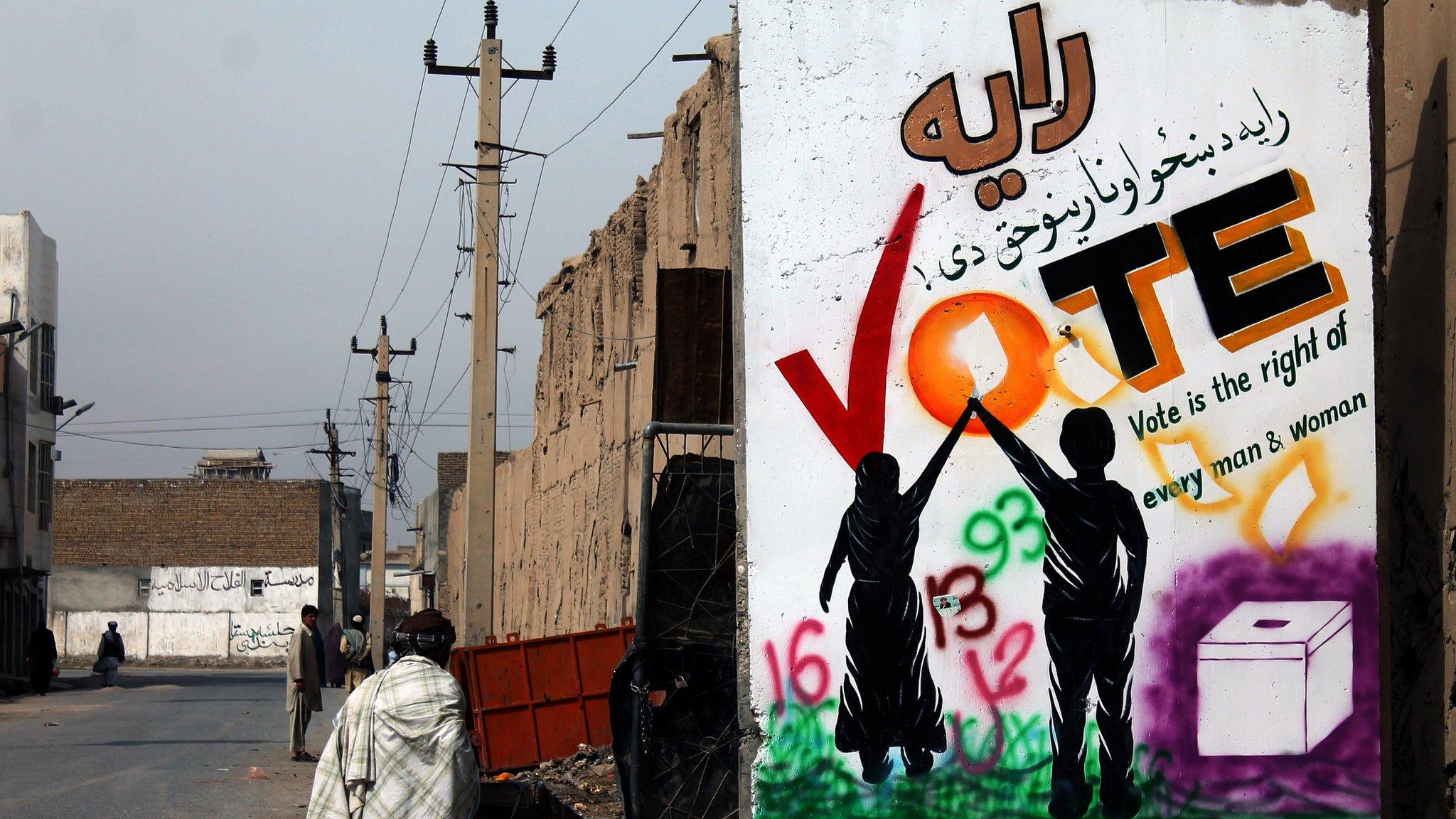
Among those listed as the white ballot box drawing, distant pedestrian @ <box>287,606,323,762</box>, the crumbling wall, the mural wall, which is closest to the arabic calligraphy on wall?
the white ballot box drawing

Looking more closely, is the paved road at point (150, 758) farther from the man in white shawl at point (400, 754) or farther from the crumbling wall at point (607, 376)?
the man in white shawl at point (400, 754)

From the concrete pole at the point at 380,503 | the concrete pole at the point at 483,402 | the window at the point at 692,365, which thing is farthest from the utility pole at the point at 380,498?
the window at the point at 692,365

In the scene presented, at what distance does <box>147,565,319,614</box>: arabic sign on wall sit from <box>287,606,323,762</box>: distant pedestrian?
41816 millimetres

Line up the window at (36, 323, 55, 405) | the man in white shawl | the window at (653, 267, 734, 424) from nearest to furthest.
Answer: the man in white shawl, the window at (653, 267, 734, 424), the window at (36, 323, 55, 405)

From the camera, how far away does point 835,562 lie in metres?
5.00

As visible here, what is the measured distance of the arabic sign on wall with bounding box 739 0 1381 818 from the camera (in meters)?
5.01

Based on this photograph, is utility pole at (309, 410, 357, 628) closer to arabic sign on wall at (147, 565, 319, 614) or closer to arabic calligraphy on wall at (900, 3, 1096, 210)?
arabic sign on wall at (147, 565, 319, 614)

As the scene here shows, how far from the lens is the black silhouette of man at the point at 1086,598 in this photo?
16.5 ft

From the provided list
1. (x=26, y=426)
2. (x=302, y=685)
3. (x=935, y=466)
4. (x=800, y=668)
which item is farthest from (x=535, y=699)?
(x=26, y=426)

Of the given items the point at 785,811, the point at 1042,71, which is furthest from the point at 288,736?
the point at 1042,71

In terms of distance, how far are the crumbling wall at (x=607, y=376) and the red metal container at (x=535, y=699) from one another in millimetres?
2188

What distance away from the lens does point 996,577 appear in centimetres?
503

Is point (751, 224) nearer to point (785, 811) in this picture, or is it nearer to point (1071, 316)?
point (1071, 316)

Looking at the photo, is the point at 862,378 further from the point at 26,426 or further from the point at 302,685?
the point at 26,426
